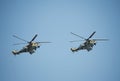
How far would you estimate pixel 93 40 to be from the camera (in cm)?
8331

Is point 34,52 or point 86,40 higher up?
point 86,40

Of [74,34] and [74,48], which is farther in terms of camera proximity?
[74,48]

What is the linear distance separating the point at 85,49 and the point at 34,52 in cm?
1529

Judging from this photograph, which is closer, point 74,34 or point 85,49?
point 74,34

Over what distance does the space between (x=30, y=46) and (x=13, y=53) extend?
8.29m

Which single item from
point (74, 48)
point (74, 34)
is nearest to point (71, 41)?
point (74, 34)

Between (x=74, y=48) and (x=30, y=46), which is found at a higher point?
(x=74, y=48)

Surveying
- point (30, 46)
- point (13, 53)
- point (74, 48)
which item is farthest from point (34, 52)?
point (74, 48)

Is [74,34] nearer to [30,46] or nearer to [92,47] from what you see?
[92,47]

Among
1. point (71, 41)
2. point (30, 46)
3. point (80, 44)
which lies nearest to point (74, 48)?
point (80, 44)

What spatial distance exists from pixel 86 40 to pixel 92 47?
2724mm

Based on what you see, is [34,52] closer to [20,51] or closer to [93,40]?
[20,51]

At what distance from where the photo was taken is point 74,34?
79375mm

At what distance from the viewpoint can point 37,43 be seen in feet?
270
